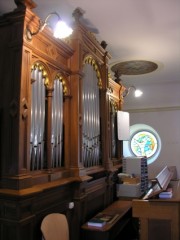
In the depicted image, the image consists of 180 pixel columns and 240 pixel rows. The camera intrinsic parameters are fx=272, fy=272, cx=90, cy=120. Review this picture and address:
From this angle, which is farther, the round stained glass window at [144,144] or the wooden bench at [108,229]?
the round stained glass window at [144,144]

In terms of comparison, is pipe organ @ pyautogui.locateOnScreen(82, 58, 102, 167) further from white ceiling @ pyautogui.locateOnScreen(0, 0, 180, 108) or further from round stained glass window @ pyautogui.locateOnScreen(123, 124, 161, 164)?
round stained glass window @ pyautogui.locateOnScreen(123, 124, 161, 164)

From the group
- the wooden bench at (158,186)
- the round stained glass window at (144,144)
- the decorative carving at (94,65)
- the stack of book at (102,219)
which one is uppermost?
the decorative carving at (94,65)

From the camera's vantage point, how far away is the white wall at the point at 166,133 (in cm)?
757

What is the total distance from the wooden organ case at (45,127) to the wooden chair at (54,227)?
9 centimetres

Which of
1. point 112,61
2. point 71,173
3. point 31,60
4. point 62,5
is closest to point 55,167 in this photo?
point 71,173

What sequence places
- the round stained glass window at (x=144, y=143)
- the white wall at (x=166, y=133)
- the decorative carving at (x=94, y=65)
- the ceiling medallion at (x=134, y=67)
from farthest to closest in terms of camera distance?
1. the round stained glass window at (x=144, y=143)
2. the white wall at (x=166, y=133)
3. the ceiling medallion at (x=134, y=67)
4. the decorative carving at (x=94, y=65)

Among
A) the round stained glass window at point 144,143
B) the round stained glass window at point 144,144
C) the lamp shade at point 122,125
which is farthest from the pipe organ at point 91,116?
the round stained glass window at point 144,144

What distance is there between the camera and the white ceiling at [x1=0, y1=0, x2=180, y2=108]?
3.54 m

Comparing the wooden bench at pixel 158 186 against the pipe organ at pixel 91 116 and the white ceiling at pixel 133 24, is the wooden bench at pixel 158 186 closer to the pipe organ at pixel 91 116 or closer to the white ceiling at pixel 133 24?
the pipe organ at pixel 91 116

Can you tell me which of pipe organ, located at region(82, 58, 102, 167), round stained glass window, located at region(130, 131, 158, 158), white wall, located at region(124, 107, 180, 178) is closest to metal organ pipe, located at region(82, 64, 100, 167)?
pipe organ, located at region(82, 58, 102, 167)

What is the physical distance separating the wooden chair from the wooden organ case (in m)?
0.09

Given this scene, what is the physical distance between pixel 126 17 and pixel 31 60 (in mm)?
1784

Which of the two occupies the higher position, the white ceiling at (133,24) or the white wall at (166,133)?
the white ceiling at (133,24)

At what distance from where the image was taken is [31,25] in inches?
110
